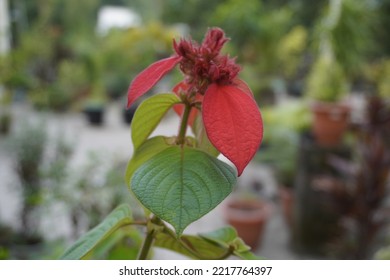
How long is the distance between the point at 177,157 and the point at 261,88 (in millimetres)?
5046

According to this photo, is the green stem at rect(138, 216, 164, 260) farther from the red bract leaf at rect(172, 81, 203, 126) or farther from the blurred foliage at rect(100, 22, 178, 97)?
the blurred foliage at rect(100, 22, 178, 97)

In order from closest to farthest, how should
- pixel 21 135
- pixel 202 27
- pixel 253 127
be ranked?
1. pixel 253 127
2. pixel 21 135
3. pixel 202 27

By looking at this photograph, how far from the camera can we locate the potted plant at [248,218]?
9.08ft

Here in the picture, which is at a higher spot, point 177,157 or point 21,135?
point 177,157

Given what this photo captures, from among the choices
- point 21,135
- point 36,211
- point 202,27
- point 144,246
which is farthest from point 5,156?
point 202,27

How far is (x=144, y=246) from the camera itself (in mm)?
465

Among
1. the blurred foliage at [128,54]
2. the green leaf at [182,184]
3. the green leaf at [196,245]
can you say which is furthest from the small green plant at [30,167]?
the blurred foliage at [128,54]

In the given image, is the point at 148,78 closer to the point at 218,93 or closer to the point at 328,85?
the point at 218,93

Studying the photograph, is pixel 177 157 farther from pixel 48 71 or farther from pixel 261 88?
pixel 48 71

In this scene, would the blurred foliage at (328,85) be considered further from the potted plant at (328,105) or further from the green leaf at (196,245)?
the green leaf at (196,245)

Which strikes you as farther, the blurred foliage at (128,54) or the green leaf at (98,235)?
the blurred foliage at (128,54)

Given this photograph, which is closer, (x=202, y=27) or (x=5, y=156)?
(x=5, y=156)

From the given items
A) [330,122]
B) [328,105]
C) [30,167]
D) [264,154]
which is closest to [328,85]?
[328,105]
